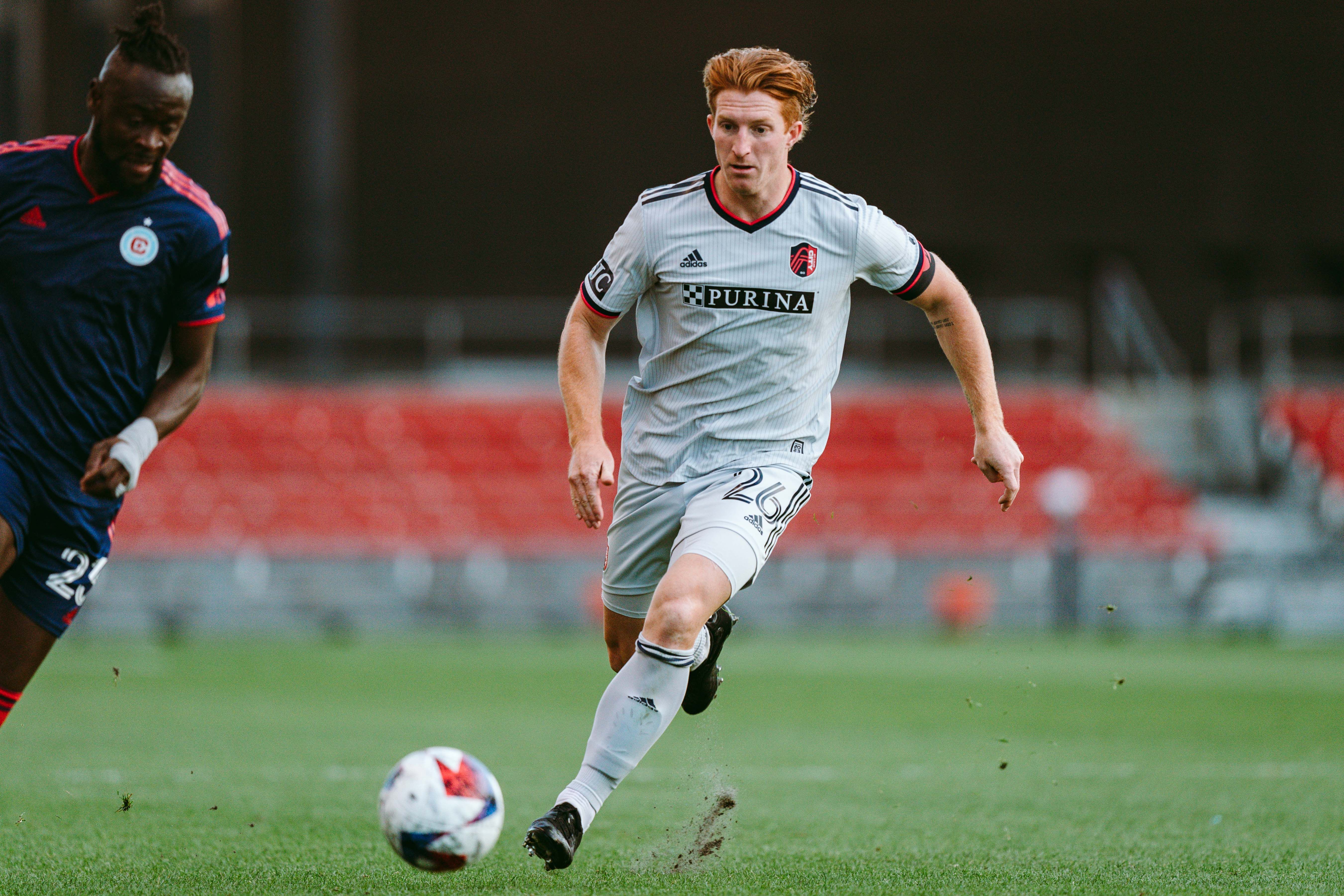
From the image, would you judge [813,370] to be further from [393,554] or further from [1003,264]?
[1003,264]

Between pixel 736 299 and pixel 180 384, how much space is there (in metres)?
1.81

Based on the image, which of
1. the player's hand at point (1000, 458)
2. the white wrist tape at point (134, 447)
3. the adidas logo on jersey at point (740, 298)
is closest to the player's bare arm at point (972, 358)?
the player's hand at point (1000, 458)

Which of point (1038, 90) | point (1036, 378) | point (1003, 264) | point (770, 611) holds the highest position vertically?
point (1038, 90)

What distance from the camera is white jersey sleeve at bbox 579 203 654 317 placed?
199 inches

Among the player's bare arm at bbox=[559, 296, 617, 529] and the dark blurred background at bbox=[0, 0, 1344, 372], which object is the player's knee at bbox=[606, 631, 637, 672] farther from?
the dark blurred background at bbox=[0, 0, 1344, 372]

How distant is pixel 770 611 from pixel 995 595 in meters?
2.74

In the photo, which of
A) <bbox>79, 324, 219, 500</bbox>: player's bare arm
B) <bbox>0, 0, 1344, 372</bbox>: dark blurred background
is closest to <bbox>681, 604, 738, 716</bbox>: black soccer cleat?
<bbox>79, 324, 219, 500</bbox>: player's bare arm

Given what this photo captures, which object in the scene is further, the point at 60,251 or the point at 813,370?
the point at 813,370

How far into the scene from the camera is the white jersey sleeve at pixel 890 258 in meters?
5.10

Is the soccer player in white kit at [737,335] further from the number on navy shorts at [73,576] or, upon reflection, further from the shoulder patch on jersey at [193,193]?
the number on navy shorts at [73,576]

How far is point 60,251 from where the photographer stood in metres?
4.58

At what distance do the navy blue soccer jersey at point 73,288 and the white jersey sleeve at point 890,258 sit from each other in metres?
2.12

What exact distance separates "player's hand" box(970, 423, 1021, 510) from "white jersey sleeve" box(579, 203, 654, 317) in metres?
1.23

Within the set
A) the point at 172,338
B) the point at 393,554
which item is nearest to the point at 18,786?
the point at 172,338
